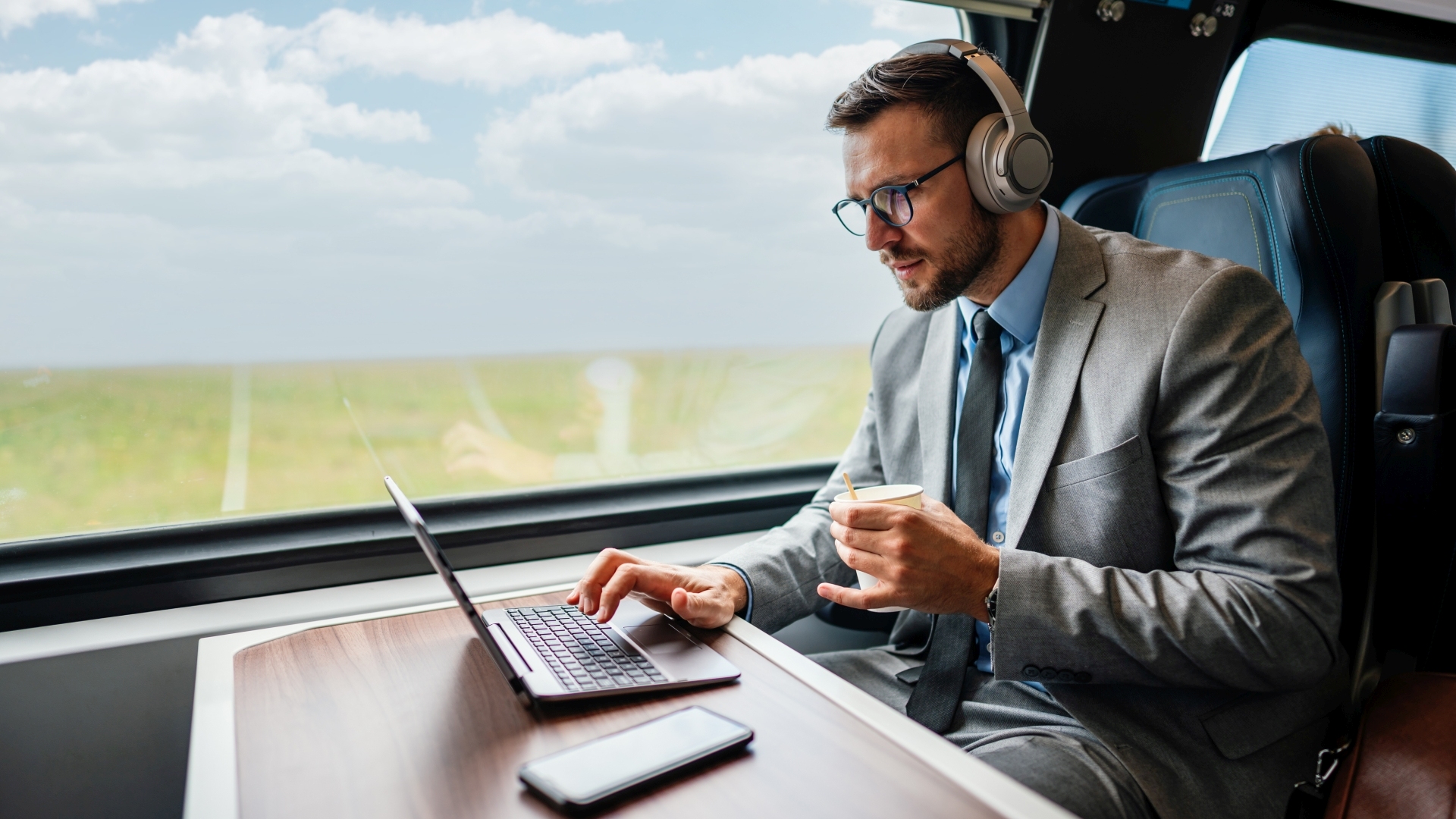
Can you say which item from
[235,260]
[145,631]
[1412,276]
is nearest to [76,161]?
[235,260]

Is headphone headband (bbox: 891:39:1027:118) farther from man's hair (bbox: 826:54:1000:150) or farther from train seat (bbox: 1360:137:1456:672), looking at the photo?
train seat (bbox: 1360:137:1456:672)

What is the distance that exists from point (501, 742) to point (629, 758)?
157 mm

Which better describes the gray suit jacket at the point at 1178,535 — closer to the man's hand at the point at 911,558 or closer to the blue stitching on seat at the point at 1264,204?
the man's hand at the point at 911,558

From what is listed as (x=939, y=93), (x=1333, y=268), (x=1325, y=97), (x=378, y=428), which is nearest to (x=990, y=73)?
(x=939, y=93)

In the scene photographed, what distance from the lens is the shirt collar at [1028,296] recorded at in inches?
56.0

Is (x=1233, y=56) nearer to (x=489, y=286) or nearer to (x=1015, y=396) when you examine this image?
(x=1015, y=396)

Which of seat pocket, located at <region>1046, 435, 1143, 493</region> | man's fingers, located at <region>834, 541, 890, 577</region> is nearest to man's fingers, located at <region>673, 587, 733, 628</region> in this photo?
man's fingers, located at <region>834, 541, 890, 577</region>

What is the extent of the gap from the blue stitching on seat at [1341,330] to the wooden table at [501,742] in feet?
3.04

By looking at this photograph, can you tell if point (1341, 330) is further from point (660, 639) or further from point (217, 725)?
point (217, 725)

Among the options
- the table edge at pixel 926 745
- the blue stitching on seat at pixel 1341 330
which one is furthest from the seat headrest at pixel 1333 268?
the table edge at pixel 926 745

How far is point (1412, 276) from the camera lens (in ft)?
4.50

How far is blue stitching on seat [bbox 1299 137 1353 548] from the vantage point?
1.33 meters

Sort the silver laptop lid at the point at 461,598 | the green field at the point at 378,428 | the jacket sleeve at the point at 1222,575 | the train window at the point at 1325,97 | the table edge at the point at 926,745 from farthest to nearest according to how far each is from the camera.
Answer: the train window at the point at 1325,97
the green field at the point at 378,428
the jacket sleeve at the point at 1222,575
the silver laptop lid at the point at 461,598
the table edge at the point at 926,745

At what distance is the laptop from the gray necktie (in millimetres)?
451
